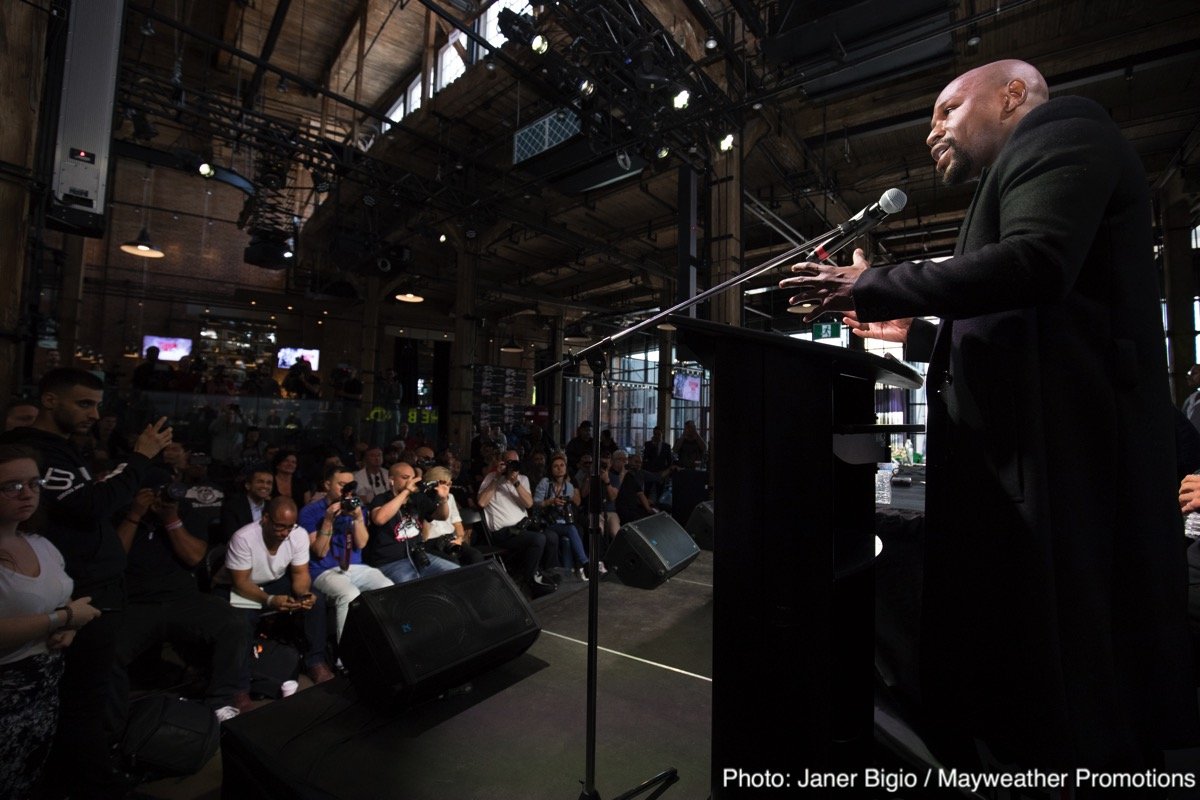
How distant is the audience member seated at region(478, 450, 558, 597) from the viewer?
18.4 feet

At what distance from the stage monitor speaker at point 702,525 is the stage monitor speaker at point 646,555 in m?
0.91

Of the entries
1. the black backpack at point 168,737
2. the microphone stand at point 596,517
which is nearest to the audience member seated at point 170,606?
the black backpack at point 168,737

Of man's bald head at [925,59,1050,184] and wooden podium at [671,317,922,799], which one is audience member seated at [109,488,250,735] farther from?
man's bald head at [925,59,1050,184]

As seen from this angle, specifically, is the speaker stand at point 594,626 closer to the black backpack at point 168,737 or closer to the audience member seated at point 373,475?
the black backpack at point 168,737

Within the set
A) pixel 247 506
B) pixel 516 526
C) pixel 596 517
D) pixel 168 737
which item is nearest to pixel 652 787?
pixel 596 517

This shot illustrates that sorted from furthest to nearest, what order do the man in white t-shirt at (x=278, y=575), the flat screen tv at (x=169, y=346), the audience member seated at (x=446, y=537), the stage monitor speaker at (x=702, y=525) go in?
1. the flat screen tv at (x=169, y=346)
2. the audience member seated at (x=446, y=537)
3. the stage monitor speaker at (x=702, y=525)
4. the man in white t-shirt at (x=278, y=575)

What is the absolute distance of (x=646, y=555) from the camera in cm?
330

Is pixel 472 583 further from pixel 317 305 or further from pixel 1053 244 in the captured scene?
pixel 317 305

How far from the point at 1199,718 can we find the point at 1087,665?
0.71ft

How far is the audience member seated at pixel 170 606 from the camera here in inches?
122

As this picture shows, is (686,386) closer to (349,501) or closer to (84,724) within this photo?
(349,501)

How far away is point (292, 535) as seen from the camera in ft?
12.5

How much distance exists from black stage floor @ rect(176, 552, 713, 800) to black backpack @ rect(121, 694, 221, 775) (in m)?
0.15

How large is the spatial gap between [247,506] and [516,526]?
2641mm
